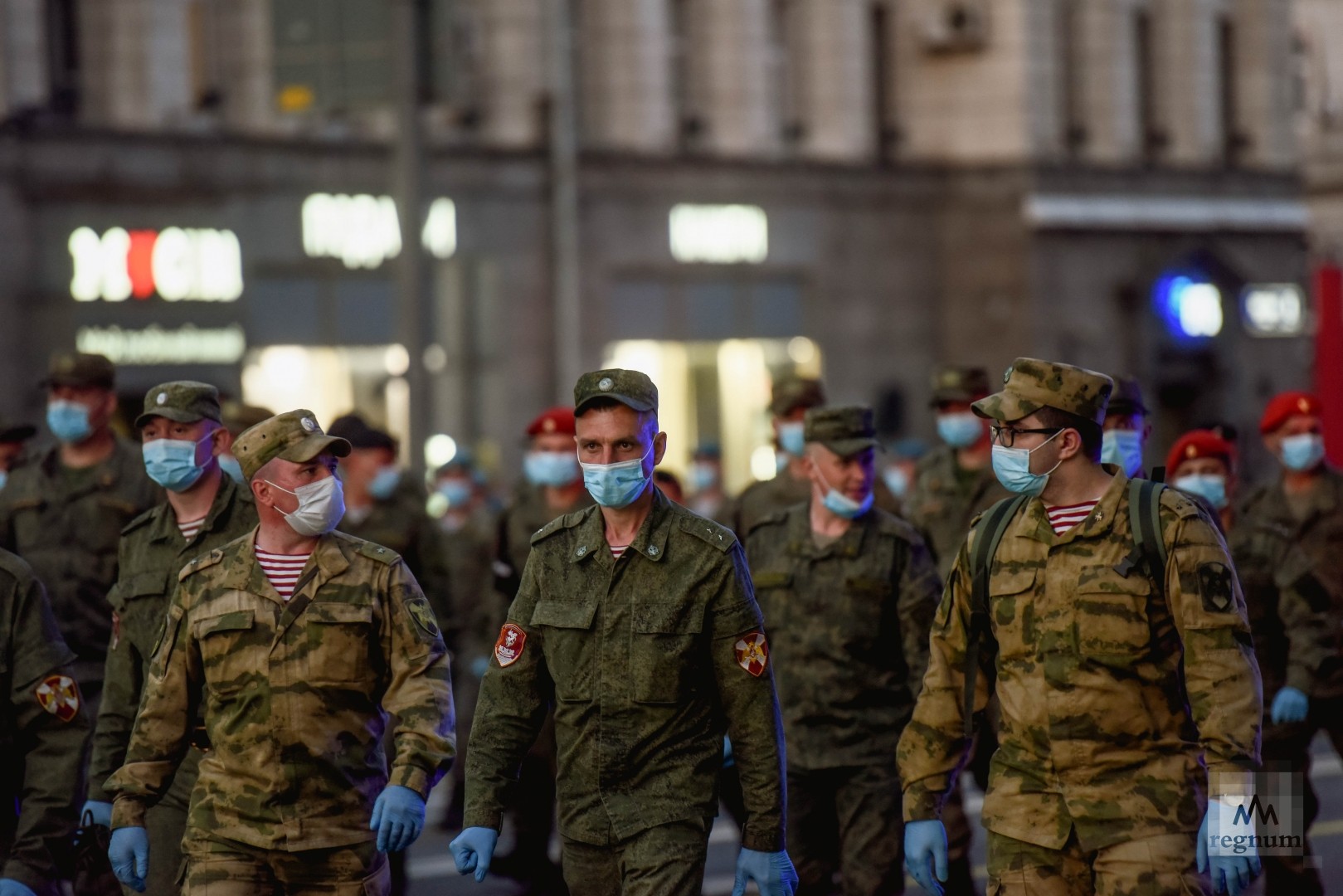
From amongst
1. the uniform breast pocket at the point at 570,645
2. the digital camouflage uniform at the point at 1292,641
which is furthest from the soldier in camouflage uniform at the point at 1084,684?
the digital camouflage uniform at the point at 1292,641

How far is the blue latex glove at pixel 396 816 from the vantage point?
6422mm

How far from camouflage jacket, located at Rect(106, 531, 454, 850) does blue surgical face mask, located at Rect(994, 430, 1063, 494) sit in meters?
1.65

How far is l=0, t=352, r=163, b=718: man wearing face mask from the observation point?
9.59m

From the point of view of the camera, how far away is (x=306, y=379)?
25969mm

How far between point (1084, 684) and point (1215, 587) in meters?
0.43

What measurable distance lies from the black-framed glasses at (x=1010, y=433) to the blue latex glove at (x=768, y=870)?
1.28m

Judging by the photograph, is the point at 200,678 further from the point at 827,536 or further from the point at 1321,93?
the point at 1321,93

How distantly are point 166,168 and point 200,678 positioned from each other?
18680mm

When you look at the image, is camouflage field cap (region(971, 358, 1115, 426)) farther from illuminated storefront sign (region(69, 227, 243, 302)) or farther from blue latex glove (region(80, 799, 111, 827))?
illuminated storefront sign (region(69, 227, 243, 302))

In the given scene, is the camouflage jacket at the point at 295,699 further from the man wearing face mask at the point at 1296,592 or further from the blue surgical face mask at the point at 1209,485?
the blue surgical face mask at the point at 1209,485

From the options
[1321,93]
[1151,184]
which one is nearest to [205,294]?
[1151,184]

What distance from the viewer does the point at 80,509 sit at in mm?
9734

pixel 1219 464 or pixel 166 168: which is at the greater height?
pixel 166 168

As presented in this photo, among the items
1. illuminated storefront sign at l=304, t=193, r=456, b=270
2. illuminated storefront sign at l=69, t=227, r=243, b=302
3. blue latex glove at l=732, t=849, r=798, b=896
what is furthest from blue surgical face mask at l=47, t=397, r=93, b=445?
illuminated storefront sign at l=304, t=193, r=456, b=270
